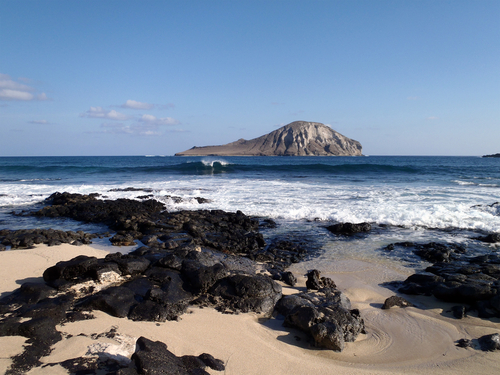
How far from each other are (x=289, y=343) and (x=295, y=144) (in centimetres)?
11329

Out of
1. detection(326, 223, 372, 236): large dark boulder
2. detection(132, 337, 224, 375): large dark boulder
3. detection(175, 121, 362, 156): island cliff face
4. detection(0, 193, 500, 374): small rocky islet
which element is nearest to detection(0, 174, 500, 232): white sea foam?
detection(326, 223, 372, 236): large dark boulder

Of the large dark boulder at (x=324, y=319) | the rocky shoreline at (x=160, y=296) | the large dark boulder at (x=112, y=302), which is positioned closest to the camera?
the rocky shoreline at (x=160, y=296)

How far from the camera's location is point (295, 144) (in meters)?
115

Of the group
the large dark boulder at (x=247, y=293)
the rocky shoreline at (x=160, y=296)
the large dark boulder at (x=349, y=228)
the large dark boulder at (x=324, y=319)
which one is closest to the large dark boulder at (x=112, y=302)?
the rocky shoreline at (x=160, y=296)

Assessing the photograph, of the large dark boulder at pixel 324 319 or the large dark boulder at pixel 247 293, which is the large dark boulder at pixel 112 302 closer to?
the large dark boulder at pixel 247 293

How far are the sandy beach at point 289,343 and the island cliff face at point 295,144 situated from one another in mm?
108545

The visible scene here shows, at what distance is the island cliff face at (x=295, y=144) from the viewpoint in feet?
376

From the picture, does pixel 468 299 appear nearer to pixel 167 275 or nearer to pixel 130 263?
pixel 167 275

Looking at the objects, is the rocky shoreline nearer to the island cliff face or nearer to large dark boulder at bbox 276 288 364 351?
large dark boulder at bbox 276 288 364 351

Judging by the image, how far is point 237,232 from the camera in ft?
31.0

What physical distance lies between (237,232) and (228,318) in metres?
5.19

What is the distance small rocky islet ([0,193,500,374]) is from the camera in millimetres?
3342

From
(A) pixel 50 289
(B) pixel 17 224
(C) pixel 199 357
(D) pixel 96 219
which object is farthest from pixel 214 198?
(C) pixel 199 357

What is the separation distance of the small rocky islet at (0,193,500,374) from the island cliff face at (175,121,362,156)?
106512 millimetres
